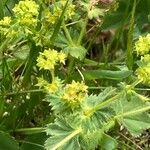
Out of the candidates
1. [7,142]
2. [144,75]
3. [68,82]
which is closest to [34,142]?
[7,142]

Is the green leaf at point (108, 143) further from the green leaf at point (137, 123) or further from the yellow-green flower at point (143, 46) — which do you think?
the yellow-green flower at point (143, 46)

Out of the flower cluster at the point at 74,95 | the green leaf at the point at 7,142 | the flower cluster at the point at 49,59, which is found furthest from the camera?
the green leaf at the point at 7,142

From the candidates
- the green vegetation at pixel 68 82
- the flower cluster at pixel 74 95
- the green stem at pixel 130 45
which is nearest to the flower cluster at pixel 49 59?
the green vegetation at pixel 68 82

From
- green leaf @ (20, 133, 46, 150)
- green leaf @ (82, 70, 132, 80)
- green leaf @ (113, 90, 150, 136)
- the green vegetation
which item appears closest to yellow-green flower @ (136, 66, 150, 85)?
the green vegetation

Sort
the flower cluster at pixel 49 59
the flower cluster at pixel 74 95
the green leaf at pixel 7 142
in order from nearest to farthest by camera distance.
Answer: the flower cluster at pixel 74 95, the flower cluster at pixel 49 59, the green leaf at pixel 7 142

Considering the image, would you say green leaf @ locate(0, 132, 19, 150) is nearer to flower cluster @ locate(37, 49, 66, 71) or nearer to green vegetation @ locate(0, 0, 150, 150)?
green vegetation @ locate(0, 0, 150, 150)

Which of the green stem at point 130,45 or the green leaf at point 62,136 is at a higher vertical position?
the green stem at point 130,45

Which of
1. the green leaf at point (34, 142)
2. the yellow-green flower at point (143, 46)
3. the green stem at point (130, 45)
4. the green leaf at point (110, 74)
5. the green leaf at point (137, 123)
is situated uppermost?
the yellow-green flower at point (143, 46)
